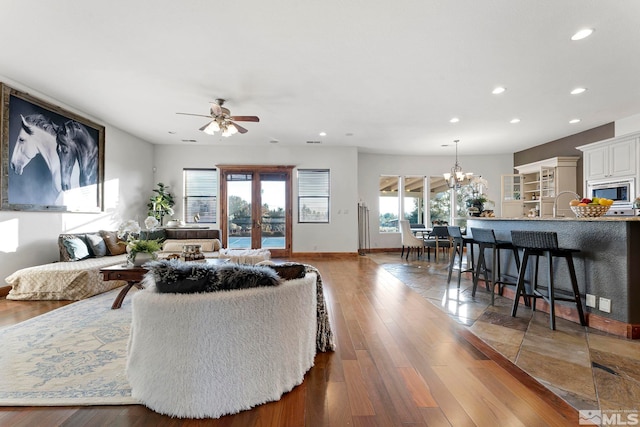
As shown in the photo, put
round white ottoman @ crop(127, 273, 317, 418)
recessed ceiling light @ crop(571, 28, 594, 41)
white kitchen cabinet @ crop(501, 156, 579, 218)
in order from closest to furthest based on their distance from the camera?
1. round white ottoman @ crop(127, 273, 317, 418)
2. recessed ceiling light @ crop(571, 28, 594, 41)
3. white kitchen cabinet @ crop(501, 156, 579, 218)

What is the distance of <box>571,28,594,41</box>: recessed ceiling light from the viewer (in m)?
2.72

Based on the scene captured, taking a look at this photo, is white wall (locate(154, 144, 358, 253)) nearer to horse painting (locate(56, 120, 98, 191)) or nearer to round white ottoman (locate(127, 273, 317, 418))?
horse painting (locate(56, 120, 98, 191))

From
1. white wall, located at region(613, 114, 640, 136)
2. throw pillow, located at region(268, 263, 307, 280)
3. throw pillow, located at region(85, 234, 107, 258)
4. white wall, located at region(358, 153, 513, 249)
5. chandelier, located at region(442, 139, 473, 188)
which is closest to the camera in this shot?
throw pillow, located at region(268, 263, 307, 280)

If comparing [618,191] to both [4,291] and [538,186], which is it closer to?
[538,186]

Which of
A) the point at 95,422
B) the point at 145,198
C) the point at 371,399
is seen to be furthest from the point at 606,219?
the point at 145,198

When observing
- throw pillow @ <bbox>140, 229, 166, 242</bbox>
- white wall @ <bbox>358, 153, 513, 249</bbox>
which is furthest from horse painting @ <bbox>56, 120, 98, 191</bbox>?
white wall @ <bbox>358, 153, 513, 249</bbox>

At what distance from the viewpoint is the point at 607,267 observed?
2.69 meters

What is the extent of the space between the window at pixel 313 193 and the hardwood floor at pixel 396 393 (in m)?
4.88


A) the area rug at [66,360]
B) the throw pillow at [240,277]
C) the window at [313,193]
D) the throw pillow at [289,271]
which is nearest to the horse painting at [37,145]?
the area rug at [66,360]

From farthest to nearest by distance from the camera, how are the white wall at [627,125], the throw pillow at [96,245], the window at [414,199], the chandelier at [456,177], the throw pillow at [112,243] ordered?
the window at [414,199], the chandelier at [456,177], the white wall at [627,125], the throw pillow at [112,243], the throw pillow at [96,245]

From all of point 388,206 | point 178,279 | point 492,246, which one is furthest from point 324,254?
point 178,279

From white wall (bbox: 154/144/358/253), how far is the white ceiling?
6.27 feet

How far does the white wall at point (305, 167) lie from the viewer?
24.2 ft

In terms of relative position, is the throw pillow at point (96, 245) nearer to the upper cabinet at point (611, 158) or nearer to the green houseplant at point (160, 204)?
the green houseplant at point (160, 204)
